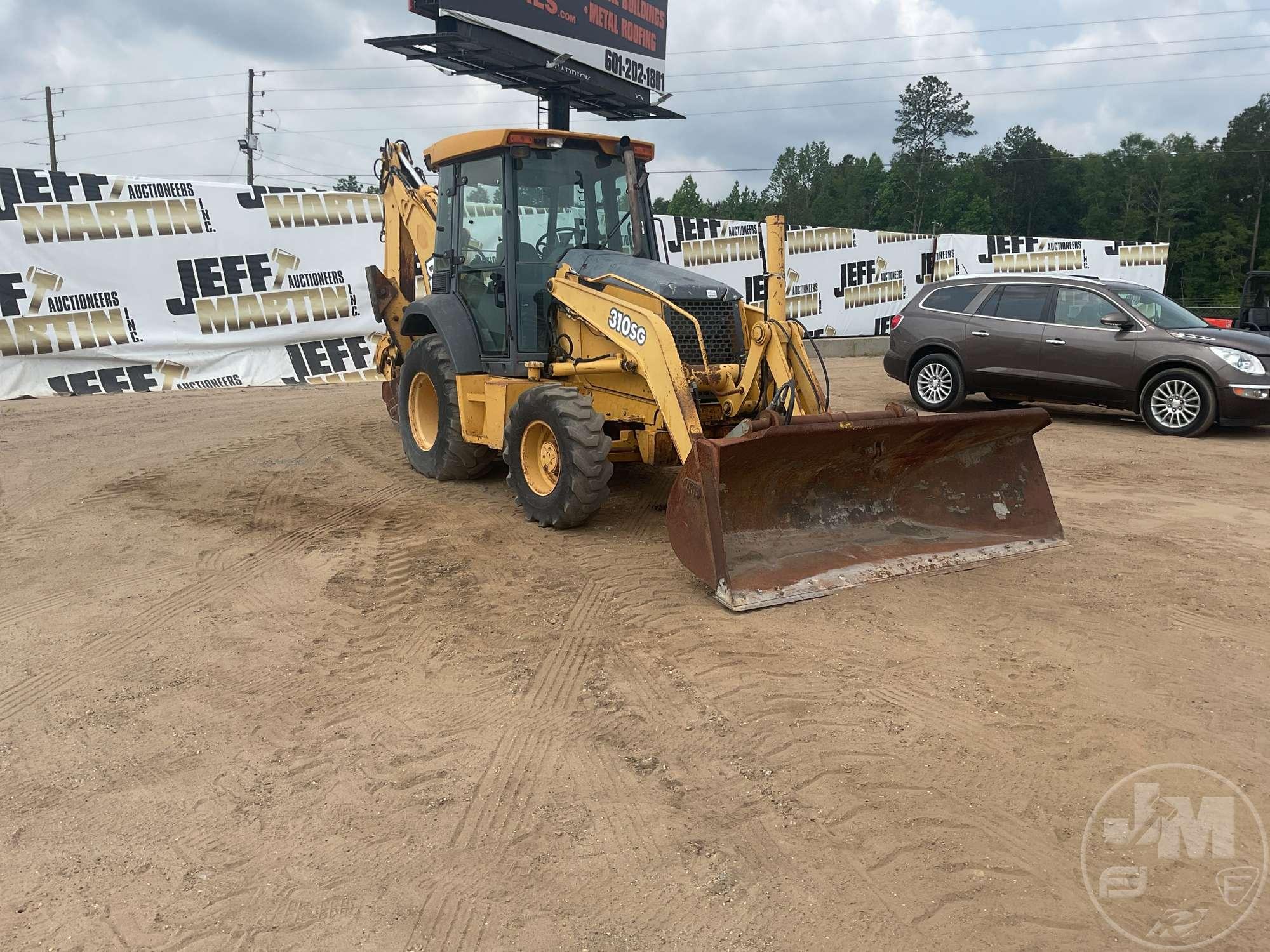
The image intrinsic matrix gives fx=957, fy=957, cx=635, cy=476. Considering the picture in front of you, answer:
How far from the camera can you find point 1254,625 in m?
4.83

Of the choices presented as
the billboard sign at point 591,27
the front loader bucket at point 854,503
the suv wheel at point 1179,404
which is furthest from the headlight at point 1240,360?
the billboard sign at point 591,27

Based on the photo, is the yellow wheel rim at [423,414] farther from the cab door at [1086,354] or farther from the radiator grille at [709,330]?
the cab door at [1086,354]

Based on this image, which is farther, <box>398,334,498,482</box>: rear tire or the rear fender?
<box>398,334,498,482</box>: rear tire

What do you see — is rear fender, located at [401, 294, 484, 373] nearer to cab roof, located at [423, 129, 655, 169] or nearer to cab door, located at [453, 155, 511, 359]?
cab door, located at [453, 155, 511, 359]

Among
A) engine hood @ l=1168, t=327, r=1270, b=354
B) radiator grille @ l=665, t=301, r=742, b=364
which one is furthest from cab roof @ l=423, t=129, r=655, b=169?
engine hood @ l=1168, t=327, r=1270, b=354

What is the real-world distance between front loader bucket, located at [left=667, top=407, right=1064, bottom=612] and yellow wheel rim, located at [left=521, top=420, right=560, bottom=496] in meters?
1.48

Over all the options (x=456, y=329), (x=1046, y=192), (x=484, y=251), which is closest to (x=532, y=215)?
(x=484, y=251)

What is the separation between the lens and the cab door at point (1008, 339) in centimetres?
1133

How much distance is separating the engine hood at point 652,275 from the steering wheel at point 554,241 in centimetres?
12

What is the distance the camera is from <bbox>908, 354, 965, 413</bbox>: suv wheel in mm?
11984

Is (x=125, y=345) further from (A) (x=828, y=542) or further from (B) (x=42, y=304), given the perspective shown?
(A) (x=828, y=542)

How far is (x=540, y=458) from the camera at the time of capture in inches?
262

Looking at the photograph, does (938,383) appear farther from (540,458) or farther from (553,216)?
(540,458)

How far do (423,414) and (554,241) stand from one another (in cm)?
214
